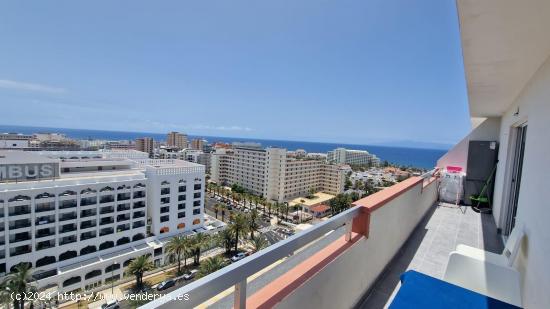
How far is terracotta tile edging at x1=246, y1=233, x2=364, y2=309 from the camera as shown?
1.04 meters

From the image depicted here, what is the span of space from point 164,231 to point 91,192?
301 inches

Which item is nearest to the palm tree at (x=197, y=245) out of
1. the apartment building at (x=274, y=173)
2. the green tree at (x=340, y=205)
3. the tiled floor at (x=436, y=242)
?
the tiled floor at (x=436, y=242)

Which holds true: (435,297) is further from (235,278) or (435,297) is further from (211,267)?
(211,267)

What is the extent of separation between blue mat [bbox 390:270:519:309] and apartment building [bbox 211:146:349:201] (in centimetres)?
4121

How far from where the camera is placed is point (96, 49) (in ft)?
68.6

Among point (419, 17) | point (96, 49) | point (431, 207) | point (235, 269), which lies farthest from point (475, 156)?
point (96, 49)

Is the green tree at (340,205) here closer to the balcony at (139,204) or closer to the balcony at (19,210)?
the balcony at (139,204)

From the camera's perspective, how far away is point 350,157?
85438 mm

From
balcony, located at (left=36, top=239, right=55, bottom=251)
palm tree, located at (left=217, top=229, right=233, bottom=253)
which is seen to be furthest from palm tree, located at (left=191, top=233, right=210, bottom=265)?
balcony, located at (left=36, top=239, right=55, bottom=251)

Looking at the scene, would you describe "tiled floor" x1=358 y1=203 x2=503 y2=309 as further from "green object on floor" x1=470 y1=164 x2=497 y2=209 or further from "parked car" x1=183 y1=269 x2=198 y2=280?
"parked car" x1=183 y1=269 x2=198 y2=280

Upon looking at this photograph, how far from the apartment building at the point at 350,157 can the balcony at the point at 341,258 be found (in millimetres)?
79266

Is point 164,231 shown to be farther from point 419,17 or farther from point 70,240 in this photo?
point 419,17

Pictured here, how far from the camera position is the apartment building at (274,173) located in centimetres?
4350

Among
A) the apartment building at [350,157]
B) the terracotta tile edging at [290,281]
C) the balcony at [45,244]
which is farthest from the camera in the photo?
the apartment building at [350,157]
